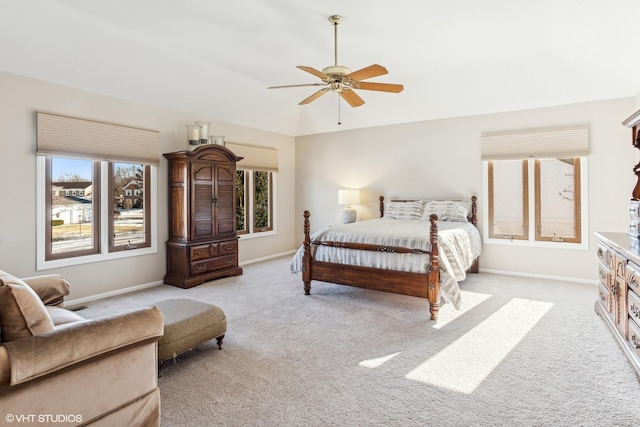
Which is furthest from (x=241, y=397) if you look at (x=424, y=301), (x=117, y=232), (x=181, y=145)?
(x=181, y=145)

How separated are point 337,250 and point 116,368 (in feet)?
9.52

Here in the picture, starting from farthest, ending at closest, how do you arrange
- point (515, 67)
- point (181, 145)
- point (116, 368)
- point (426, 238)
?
point (181, 145) < point (515, 67) < point (426, 238) < point (116, 368)

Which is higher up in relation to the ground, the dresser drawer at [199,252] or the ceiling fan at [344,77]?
the ceiling fan at [344,77]

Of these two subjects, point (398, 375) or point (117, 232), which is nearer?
point (398, 375)

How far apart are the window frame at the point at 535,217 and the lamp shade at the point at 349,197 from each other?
84.7 inches

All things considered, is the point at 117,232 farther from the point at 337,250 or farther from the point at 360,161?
the point at 360,161

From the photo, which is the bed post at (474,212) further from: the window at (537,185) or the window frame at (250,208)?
the window frame at (250,208)

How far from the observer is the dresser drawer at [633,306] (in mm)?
2443

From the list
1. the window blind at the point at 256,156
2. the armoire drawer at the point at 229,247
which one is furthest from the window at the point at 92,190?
the window blind at the point at 256,156

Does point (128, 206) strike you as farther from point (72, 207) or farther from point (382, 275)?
point (382, 275)

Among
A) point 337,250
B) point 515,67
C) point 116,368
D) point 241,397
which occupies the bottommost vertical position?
point 241,397

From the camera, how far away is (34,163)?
3.94 m

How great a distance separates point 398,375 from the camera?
2.53 metres

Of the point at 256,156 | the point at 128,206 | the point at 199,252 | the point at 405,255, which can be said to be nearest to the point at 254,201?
the point at 256,156
